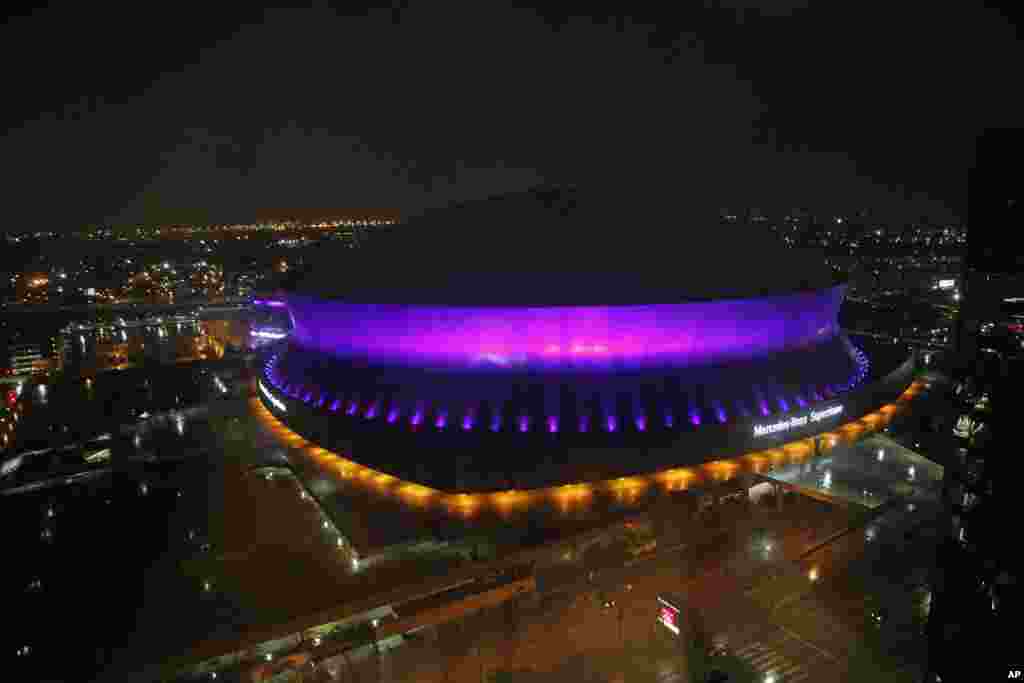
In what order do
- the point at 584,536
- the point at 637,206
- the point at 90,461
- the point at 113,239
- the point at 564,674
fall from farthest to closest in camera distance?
the point at 113,239, the point at 637,206, the point at 90,461, the point at 584,536, the point at 564,674

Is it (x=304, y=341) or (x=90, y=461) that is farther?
(x=304, y=341)

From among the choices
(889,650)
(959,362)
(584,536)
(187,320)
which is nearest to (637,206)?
(584,536)

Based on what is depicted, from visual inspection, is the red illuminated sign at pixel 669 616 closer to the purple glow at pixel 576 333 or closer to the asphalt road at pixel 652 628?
the asphalt road at pixel 652 628

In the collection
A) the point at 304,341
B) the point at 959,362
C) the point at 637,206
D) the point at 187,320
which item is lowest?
the point at 187,320

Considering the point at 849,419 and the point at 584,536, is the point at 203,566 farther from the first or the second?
the point at 849,419

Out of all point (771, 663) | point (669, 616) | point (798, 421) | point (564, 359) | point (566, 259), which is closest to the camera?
point (771, 663)

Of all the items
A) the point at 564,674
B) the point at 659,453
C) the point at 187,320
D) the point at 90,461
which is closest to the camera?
the point at 564,674

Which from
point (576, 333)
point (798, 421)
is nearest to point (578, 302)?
point (576, 333)

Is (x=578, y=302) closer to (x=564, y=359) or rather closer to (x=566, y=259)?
(x=564, y=359)
